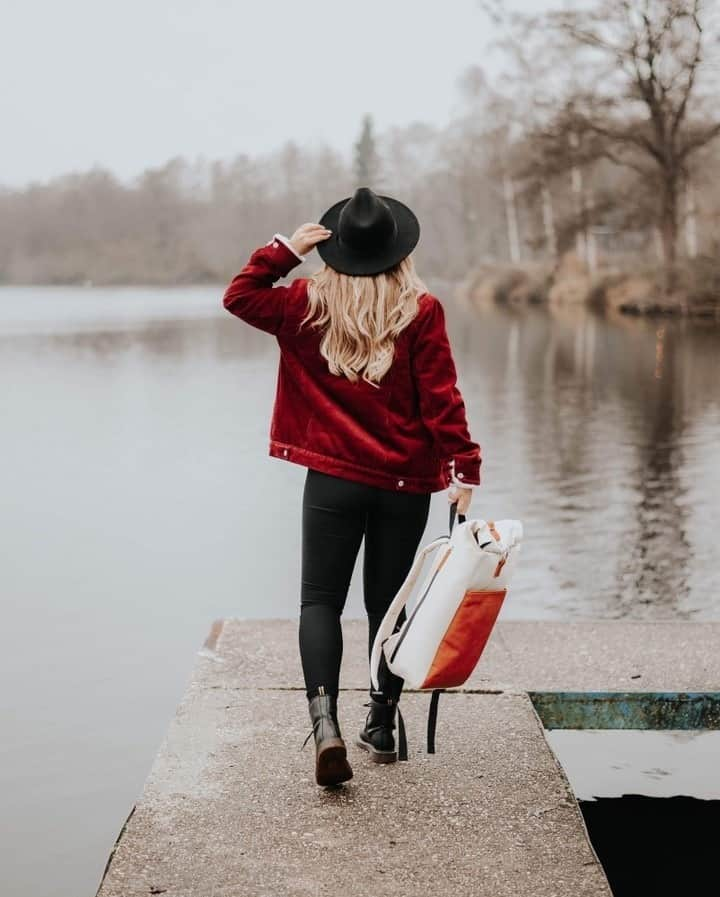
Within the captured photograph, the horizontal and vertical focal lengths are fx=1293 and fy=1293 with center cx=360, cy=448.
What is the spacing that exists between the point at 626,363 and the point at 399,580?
20.6 m

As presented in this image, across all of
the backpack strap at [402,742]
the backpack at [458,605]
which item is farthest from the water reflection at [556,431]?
the backpack at [458,605]

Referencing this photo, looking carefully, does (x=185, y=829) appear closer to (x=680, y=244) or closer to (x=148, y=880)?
(x=148, y=880)

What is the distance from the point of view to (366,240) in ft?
12.4

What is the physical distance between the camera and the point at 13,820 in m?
4.66

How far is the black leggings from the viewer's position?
392cm

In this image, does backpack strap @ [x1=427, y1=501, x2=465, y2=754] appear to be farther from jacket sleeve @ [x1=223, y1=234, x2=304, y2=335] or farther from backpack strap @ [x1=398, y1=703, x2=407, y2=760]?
jacket sleeve @ [x1=223, y1=234, x2=304, y2=335]

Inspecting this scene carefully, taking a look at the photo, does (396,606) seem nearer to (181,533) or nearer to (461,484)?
(461,484)

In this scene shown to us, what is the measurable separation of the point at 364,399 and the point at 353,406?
1.7 inches

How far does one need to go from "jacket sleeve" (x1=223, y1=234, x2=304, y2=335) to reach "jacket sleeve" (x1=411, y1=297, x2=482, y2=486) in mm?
420

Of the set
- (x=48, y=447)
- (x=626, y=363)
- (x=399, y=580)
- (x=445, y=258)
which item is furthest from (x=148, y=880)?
(x=445, y=258)

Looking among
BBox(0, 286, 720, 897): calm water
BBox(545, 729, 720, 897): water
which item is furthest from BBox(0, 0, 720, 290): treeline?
BBox(545, 729, 720, 897): water

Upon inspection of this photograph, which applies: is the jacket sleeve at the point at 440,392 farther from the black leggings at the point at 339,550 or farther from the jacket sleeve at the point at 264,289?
the jacket sleeve at the point at 264,289

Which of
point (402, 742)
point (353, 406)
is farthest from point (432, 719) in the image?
point (353, 406)

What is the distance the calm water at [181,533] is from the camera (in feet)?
17.5
